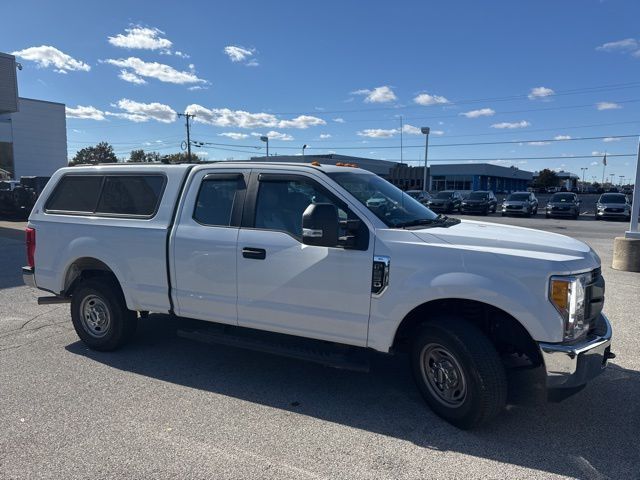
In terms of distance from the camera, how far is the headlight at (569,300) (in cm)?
336

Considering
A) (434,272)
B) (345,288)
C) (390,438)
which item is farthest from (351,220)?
(390,438)

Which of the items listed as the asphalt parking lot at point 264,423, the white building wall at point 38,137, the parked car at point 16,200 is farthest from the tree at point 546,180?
the asphalt parking lot at point 264,423

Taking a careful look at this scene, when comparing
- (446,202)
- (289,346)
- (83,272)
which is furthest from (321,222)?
(446,202)

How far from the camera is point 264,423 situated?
380cm

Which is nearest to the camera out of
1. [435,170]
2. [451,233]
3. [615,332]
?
[451,233]

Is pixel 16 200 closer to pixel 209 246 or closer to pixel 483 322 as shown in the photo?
pixel 209 246

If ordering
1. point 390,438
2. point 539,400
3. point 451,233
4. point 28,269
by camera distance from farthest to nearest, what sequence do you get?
point 28,269 < point 539,400 < point 451,233 < point 390,438

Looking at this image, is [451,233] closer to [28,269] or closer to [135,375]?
[135,375]

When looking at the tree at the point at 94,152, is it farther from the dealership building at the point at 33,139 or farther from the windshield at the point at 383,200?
the windshield at the point at 383,200

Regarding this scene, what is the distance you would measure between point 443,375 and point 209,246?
2274 millimetres

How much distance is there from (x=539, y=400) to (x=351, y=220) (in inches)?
86.1

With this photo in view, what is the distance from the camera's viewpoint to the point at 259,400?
4203 mm

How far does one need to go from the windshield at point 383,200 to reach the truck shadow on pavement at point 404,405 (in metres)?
1.52

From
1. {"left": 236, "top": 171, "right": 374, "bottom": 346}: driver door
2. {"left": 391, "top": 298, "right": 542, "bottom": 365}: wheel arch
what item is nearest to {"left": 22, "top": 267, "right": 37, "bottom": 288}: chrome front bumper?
{"left": 236, "top": 171, "right": 374, "bottom": 346}: driver door
